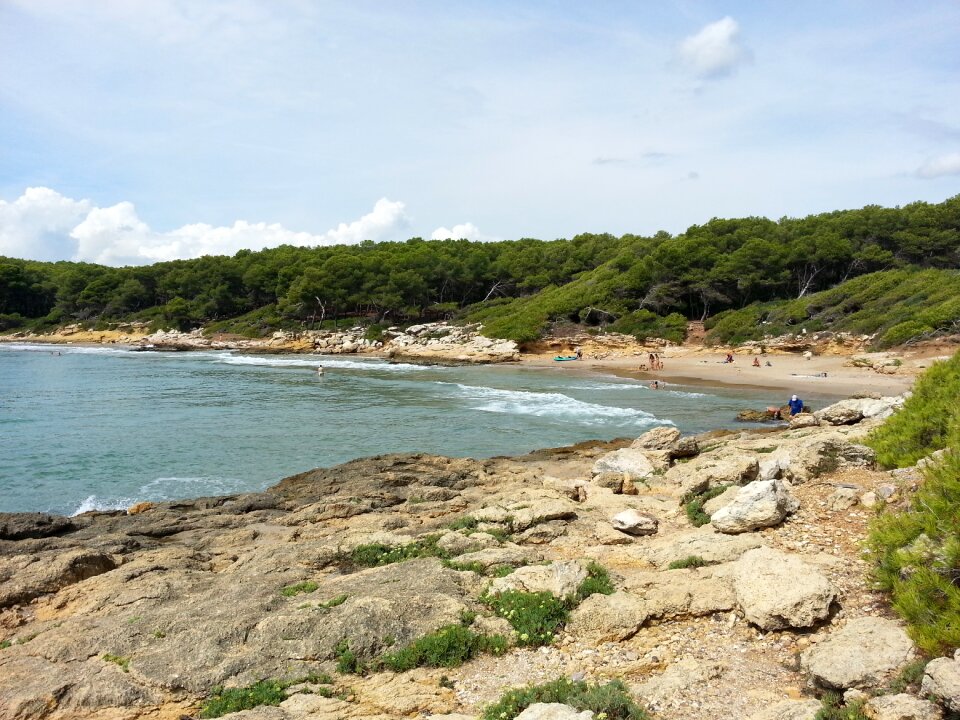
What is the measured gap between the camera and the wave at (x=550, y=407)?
2705 cm

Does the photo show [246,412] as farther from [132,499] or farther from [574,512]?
[574,512]

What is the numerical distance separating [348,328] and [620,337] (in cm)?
3359

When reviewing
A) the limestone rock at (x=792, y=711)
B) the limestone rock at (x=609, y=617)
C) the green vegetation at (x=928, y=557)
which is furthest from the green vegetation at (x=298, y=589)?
the green vegetation at (x=928, y=557)

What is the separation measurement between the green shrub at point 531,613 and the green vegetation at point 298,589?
2.57 meters

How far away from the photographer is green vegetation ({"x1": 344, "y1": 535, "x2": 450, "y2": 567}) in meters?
9.74

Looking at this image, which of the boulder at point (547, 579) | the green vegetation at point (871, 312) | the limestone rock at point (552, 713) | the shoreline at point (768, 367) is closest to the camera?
the limestone rock at point (552, 713)

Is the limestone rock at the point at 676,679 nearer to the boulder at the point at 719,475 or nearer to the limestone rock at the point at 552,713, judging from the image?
the limestone rock at the point at 552,713

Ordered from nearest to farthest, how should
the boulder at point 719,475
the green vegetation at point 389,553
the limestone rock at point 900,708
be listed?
the limestone rock at point 900,708 → the green vegetation at point 389,553 → the boulder at point 719,475

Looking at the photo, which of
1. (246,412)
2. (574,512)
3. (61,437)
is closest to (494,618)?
(574,512)

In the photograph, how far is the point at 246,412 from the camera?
2970 centimetres

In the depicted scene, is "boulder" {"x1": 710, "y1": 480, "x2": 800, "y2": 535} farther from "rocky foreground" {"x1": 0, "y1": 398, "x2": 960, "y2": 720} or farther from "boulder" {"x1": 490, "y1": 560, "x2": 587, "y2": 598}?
"boulder" {"x1": 490, "y1": 560, "x2": 587, "y2": 598}

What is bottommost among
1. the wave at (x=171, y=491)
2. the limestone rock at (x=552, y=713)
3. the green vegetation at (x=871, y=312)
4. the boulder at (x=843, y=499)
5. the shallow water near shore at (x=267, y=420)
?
the wave at (x=171, y=491)

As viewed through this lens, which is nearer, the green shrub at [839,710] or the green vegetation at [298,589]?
the green shrub at [839,710]

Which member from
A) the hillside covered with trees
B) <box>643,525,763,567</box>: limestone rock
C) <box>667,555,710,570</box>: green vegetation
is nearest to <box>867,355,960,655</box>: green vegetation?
<box>643,525,763,567</box>: limestone rock
